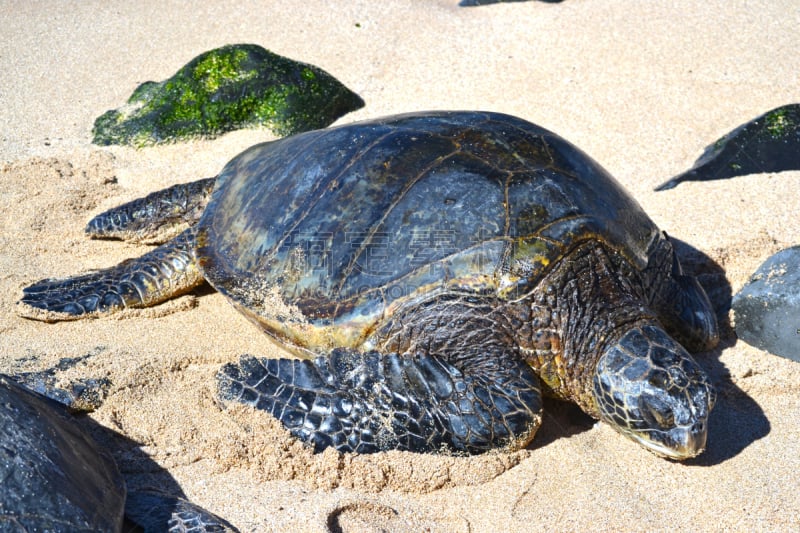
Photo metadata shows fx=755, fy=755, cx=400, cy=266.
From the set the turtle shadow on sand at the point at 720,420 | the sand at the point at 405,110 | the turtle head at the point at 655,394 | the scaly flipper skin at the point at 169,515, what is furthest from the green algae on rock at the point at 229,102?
the scaly flipper skin at the point at 169,515

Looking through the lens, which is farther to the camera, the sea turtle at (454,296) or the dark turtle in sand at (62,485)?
the sea turtle at (454,296)

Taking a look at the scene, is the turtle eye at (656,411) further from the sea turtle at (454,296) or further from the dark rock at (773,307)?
the dark rock at (773,307)

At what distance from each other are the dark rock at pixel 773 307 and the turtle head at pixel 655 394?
1010 millimetres

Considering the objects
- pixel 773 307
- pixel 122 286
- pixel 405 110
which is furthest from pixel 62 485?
pixel 405 110

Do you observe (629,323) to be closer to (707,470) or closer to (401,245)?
(707,470)

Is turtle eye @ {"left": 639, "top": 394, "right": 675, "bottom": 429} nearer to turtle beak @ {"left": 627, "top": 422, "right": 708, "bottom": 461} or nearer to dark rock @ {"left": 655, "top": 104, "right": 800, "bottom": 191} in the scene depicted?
turtle beak @ {"left": 627, "top": 422, "right": 708, "bottom": 461}

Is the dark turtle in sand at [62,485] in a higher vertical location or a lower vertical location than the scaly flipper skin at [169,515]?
higher

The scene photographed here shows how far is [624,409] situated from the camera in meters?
3.08

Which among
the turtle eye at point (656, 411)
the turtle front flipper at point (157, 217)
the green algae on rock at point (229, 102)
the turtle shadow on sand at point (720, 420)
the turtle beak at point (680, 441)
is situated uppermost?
the green algae on rock at point (229, 102)

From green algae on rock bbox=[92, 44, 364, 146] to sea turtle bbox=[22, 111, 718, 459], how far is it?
201cm

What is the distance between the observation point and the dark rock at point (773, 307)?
3.84 metres

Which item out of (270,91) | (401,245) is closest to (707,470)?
(401,245)

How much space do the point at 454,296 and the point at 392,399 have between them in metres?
0.55

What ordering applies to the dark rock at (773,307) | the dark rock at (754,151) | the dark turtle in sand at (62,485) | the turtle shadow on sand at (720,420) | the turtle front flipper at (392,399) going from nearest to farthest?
the dark turtle in sand at (62,485)
the turtle front flipper at (392,399)
the turtle shadow on sand at (720,420)
the dark rock at (773,307)
the dark rock at (754,151)
